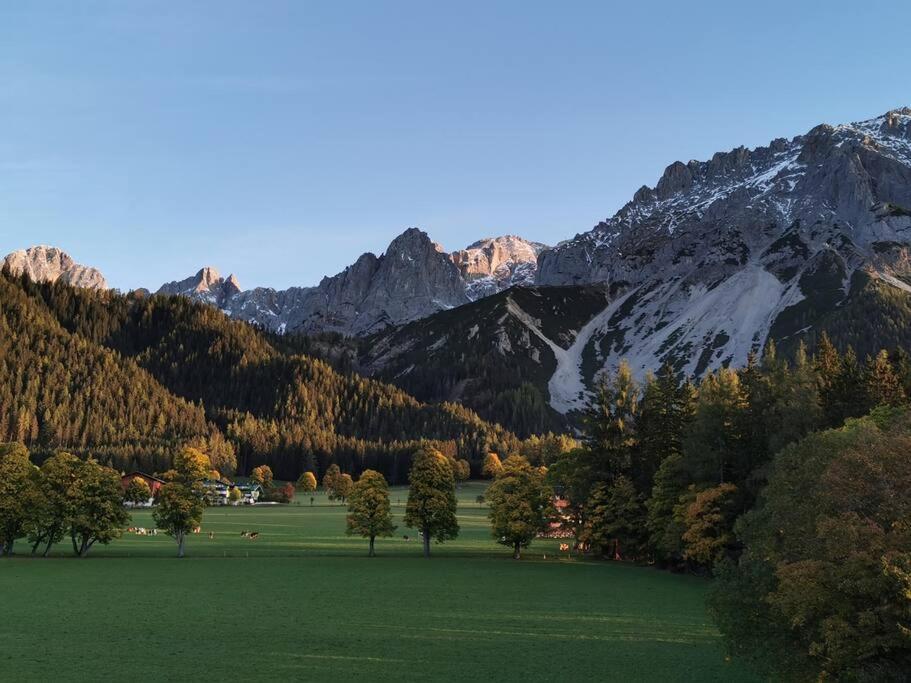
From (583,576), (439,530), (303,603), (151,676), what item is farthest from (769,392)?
(151,676)

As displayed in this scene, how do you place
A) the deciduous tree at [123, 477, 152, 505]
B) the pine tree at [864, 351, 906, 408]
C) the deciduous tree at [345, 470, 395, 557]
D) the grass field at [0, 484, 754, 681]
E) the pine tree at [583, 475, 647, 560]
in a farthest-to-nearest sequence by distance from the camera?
the deciduous tree at [123, 477, 152, 505] < the deciduous tree at [345, 470, 395, 557] < the pine tree at [583, 475, 647, 560] < the pine tree at [864, 351, 906, 408] < the grass field at [0, 484, 754, 681]

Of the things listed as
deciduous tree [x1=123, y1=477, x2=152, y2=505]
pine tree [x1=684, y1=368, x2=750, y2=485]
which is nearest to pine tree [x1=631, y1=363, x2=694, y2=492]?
pine tree [x1=684, y1=368, x2=750, y2=485]

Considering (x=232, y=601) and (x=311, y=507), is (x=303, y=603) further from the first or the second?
(x=311, y=507)

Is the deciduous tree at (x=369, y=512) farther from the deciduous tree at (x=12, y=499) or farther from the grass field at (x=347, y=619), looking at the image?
the deciduous tree at (x=12, y=499)

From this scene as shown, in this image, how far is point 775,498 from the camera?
37688 millimetres

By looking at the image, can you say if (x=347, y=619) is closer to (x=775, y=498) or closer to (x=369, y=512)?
(x=775, y=498)

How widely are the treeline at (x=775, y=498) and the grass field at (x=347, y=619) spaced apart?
15.4 feet

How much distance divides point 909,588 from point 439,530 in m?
66.1

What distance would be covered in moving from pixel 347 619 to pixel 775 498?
25.6 meters

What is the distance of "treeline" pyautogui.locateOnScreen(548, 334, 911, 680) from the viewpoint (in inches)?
1046

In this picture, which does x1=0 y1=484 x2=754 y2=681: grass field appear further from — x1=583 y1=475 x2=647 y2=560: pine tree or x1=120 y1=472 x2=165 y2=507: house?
x1=120 y1=472 x2=165 y2=507: house

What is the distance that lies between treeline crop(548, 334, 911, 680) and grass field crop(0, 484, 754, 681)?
15.4ft

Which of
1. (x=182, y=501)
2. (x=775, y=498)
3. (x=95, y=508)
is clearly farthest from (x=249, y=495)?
(x=775, y=498)

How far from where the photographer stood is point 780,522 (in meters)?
33.8
